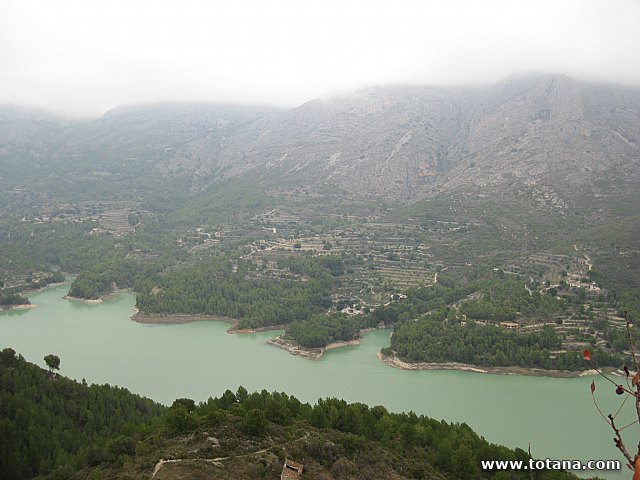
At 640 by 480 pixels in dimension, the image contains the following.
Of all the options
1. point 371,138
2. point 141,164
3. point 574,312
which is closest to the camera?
point 574,312

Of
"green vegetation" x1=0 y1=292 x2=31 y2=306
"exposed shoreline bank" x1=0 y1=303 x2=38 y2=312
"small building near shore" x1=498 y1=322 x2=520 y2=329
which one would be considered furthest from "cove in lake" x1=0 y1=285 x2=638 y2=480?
"small building near shore" x1=498 y1=322 x2=520 y2=329

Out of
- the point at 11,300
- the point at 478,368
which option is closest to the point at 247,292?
the point at 11,300

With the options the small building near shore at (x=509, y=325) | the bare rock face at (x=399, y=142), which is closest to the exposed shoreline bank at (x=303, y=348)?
the small building near shore at (x=509, y=325)

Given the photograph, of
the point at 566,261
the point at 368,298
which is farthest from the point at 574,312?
the point at 368,298

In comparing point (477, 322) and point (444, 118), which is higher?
point (444, 118)

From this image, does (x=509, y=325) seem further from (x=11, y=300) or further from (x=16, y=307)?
(x=11, y=300)

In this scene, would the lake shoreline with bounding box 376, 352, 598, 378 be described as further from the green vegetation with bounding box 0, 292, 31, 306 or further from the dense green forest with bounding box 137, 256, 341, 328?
the green vegetation with bounding box 0, 292, 31, 306

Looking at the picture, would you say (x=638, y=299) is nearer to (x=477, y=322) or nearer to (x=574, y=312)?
(x=574, y=312)

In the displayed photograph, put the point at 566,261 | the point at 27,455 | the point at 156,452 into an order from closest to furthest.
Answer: the point at 156,452 → the point at 27,455 → the point at 566,261
